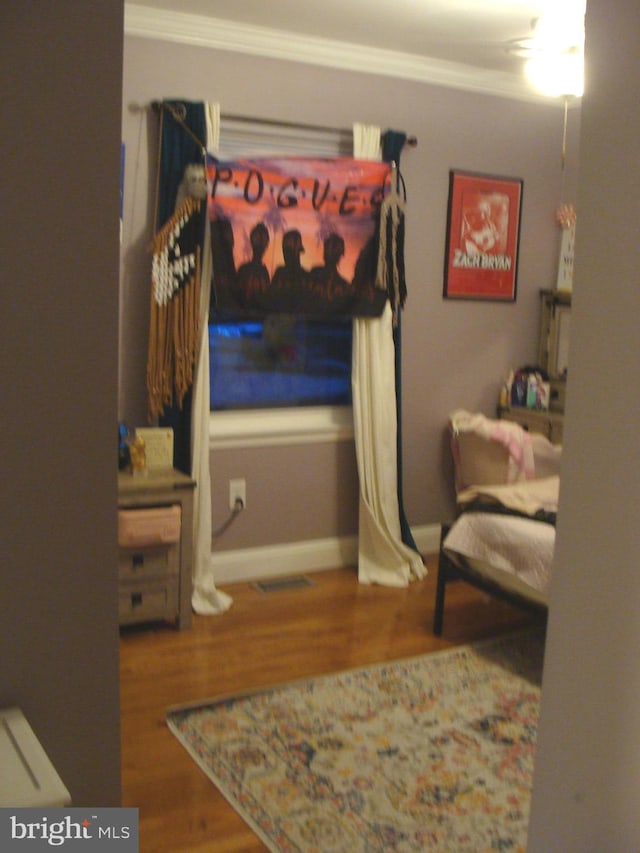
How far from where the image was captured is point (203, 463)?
144 inches

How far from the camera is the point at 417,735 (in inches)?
104

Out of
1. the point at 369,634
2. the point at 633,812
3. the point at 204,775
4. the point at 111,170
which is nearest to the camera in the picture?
the point at 633,812

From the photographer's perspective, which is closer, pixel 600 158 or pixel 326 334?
pixel 600 158

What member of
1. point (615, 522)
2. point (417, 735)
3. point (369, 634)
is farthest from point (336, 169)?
point (615, 522)

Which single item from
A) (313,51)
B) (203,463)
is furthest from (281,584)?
(313,51)

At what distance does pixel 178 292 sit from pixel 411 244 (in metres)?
1.35

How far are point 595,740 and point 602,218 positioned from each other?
682mm

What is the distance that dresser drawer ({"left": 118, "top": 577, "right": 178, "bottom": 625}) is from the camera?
330cm

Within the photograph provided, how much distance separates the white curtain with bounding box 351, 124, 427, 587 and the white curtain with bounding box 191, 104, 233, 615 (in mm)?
781

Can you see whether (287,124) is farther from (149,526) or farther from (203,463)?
(149,526)

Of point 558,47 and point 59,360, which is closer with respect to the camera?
point 59,360

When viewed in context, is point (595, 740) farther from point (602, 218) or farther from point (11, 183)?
point (11, 183)

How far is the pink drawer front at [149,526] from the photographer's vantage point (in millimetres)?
3230

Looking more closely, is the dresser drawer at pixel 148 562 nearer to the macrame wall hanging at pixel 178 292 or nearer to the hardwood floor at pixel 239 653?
the hardwood floor at pixel 239 653
